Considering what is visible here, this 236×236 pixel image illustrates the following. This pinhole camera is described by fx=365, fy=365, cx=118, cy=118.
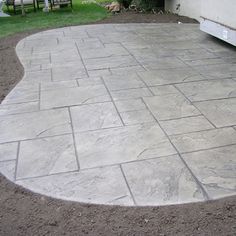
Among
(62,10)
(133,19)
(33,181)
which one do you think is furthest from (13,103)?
(62,10)

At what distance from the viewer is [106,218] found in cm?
247

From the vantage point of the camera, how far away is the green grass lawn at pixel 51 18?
30.7 ft

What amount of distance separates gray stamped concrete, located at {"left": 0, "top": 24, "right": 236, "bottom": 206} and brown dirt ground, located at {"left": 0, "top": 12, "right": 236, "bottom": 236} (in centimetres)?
9

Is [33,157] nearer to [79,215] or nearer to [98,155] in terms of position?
[98,155]

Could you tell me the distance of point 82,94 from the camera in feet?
15.0

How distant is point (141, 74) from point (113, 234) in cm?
320

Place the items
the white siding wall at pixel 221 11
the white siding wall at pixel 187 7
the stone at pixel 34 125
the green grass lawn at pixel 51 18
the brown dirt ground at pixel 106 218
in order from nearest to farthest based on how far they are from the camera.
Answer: the brown dirt ground at pixel 106 218
the stone at pixel 34 125
the white siding wall at pixel 221 11
the white siding wall at pixel 187 7
the green grass lawn at pixel 51 18

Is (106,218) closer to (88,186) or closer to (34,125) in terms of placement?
(88,186)

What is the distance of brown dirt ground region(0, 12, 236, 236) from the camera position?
7.70 feet

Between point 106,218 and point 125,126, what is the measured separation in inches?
53.8

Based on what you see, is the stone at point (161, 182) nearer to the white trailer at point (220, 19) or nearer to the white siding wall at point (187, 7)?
the white trailer at point (220, 19)

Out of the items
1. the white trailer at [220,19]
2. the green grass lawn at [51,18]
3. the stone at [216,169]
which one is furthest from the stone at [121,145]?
the green grass lawn at [51,18]

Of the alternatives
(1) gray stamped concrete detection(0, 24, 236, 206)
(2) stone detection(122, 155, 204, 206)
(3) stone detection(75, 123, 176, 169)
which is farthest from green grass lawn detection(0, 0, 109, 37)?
(2) stone detection(122, 155, 204, 206)

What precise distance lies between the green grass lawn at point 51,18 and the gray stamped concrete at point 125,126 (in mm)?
3210
